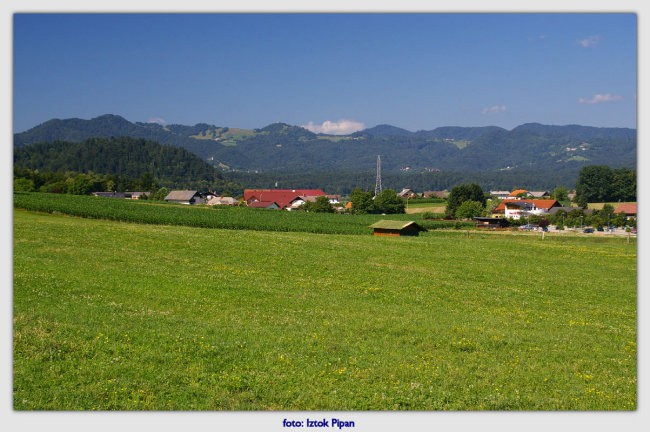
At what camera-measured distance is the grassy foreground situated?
32.2 feet

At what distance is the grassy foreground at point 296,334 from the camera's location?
9.81 meters

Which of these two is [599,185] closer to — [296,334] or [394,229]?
[394,229]

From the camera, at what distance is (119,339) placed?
476 inches

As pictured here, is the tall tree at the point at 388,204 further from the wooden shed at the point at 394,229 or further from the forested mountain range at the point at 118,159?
the forested mountain range at the point at 118,159

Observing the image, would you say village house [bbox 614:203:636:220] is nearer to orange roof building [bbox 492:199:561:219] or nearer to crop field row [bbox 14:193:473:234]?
crop field row [bbox 14:193:473:234]

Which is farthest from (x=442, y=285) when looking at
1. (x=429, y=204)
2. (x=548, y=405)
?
(x=429, y=204)

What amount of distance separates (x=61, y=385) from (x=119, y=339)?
2.56 meters

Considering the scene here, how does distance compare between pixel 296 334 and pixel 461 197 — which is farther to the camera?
pixel 461 197

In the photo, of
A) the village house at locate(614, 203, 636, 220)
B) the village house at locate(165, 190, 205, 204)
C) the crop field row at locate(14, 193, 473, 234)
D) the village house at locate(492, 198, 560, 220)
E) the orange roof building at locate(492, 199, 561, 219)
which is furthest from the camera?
the village house at locate(165, 190, 205, 204)

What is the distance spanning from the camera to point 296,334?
13.8 m

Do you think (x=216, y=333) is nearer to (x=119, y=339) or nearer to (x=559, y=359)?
(x=119, y=339)

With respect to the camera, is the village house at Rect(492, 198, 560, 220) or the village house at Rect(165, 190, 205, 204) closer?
the village house at Rect(492, 198, 560, 220)

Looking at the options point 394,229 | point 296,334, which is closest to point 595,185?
point 394,229

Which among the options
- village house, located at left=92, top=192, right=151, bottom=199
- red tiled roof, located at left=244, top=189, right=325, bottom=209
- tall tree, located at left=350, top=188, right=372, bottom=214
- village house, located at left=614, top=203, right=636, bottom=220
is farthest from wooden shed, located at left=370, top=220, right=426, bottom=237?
red tiled roof, located at left=244, top=189, right=325, bottom=209
